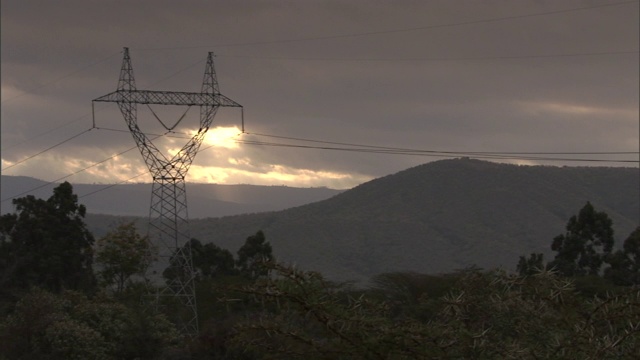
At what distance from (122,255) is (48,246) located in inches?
236

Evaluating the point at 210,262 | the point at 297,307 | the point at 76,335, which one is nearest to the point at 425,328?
the point at 297,307

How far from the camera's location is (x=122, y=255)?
273ft

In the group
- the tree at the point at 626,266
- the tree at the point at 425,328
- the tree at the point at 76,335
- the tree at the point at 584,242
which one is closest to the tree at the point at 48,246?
the tree at the point at 76,335

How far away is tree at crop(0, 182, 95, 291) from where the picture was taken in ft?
261

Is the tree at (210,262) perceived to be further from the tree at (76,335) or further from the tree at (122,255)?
the tree at (76,335)

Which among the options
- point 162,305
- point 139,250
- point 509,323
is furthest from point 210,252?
point 509,323

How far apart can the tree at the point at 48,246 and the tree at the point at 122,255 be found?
141cm

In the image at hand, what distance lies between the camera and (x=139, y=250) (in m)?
84.5

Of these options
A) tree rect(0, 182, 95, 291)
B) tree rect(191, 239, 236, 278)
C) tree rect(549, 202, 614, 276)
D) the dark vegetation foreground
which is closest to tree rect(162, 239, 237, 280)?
tree rect(191, 239, 236, 278)

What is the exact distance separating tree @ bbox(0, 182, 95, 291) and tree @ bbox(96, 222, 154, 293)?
1.41m

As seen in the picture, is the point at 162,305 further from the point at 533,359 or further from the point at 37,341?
the point at 533,359

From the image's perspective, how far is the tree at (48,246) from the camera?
79500 millimetres

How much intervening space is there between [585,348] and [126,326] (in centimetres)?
3669

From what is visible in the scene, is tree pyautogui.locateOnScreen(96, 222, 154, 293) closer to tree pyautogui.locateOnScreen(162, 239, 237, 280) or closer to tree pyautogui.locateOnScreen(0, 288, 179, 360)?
tree pyautogui.locateOnScreen(162, 239, 237, 280)
